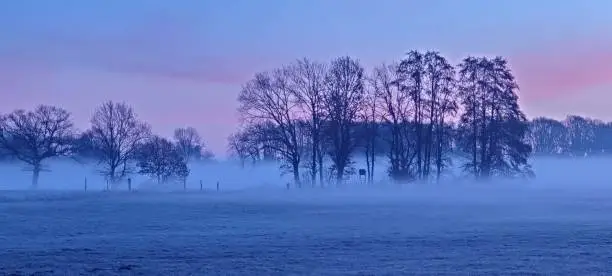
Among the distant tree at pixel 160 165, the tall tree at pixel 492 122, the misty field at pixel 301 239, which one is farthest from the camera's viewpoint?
the distant tree at pixel 160 165

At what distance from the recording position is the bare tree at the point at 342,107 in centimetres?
8112

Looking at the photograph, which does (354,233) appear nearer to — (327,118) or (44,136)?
(327,118)

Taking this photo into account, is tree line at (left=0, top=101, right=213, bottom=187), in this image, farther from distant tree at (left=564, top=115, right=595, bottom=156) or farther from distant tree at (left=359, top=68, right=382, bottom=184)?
distant tree at (left=564, top=115, right=595, bottom=156)

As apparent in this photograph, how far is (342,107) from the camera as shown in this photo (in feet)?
267

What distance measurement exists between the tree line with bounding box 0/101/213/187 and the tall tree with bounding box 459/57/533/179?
108ft

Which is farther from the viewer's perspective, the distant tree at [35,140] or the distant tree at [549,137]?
the distant tree at [549,137]

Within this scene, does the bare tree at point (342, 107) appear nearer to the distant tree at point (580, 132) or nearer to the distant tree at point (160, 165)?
the distant tree at point (160, 165)

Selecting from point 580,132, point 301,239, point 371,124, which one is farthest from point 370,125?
point 580,132

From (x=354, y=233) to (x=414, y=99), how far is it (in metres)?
51.9

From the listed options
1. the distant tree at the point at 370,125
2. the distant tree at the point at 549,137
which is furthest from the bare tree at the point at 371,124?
the distant tree at the point at 549,137

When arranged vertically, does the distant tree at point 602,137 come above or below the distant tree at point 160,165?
above

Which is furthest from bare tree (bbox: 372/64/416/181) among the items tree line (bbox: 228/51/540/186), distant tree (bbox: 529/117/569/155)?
distant tree (bbox: 529/117/569/155)

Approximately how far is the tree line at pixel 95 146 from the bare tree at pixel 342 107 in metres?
21.5

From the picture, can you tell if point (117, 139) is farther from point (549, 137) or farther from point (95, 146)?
point (549, 137)
